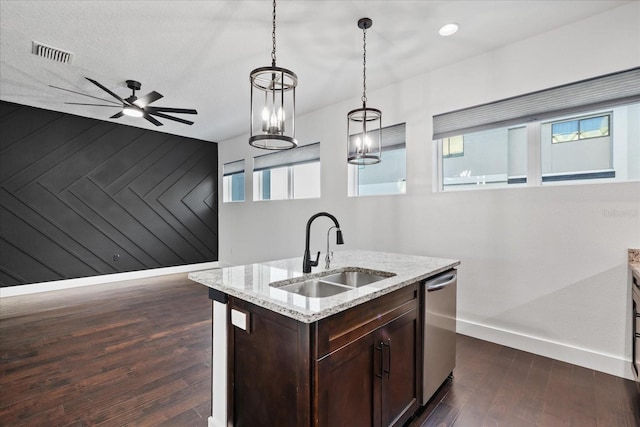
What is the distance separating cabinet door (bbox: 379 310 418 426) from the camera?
1525 mm

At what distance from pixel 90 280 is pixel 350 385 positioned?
5.78 meters

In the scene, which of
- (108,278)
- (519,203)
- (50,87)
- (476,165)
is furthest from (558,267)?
(108,278)

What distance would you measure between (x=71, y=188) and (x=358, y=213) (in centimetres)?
492

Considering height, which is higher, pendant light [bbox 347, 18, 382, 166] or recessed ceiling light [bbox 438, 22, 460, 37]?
recessed ceiling light [bbox 438, 22, 460, 37]

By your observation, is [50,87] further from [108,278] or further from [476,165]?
[476,165]

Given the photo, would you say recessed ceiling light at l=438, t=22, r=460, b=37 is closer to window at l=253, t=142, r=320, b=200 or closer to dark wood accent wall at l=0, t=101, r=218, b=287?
window at l=253, t=142, r=320, b=200

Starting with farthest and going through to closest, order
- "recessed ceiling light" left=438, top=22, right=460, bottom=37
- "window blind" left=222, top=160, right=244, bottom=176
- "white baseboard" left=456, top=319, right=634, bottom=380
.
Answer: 1. "window blind" left=222, top=160, right=244, bottom=176
2. "recessed ceiling light" left=438, top=22, right=460, bottom=37
3. "white baseboard" left=456, top=319, right=634, bottom=380

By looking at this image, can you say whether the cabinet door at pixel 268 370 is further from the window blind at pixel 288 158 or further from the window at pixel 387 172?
the window blind at pixel 288 158

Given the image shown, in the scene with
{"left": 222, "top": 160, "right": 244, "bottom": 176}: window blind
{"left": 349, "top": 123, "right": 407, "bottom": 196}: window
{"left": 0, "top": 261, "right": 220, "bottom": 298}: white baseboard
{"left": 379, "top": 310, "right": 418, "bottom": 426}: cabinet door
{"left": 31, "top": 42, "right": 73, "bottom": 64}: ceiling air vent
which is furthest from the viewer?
{"left": 222, "top": 160, "right": 244, "bottom": 176}: window blind

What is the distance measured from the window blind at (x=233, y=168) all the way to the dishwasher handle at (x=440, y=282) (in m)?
5.21

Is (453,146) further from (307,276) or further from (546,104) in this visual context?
(307,276)

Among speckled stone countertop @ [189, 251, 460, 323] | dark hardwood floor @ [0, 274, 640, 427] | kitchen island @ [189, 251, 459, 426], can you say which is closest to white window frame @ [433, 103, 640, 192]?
speckled stone countertop @ [189, 251, 460, 323]

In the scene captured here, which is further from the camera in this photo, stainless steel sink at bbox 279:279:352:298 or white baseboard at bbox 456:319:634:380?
white baseboard at bbox 456:319:634:380

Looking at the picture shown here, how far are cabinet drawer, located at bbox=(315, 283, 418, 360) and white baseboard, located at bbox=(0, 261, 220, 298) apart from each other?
228 inches
